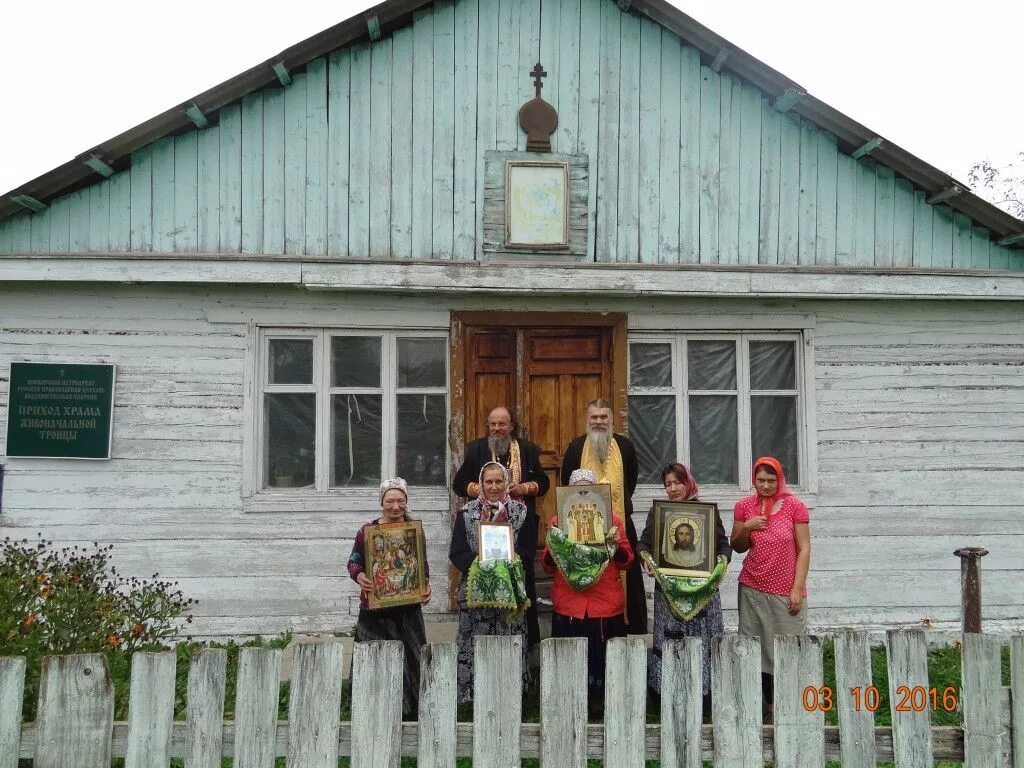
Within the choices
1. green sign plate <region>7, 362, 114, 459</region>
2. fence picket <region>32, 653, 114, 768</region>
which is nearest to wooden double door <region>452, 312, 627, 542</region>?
green sign plate <region>7, 362, 114, 459</region>

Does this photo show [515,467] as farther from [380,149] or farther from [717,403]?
[380,149]

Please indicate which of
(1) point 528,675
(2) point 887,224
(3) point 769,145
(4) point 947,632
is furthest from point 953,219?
(1) point 528,675

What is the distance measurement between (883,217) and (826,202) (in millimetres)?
484

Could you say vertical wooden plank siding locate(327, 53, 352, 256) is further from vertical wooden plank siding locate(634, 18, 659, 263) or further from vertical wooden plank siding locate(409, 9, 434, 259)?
vertical wooden plank siding locate(634, 18, 659, 263)

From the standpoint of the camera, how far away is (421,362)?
22.2 ft

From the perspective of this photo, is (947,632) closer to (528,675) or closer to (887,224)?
(887,224)

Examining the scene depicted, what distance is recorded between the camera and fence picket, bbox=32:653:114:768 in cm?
280

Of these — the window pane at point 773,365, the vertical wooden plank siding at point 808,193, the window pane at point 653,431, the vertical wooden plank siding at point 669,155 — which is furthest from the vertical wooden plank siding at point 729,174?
the window pane at point 653,431

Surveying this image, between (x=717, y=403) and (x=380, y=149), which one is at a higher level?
(x=380, y=149)

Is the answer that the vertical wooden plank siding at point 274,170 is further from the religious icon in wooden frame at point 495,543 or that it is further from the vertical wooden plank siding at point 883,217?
the vertical wooden plank siding at point 883,217

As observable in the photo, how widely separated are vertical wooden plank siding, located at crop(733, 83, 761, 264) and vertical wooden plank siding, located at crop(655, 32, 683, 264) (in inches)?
20.6

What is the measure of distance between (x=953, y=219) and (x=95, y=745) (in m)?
6.87

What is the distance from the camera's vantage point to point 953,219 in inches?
269

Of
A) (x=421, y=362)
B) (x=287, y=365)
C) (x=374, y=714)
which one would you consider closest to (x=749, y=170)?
(x=421, y=362)
